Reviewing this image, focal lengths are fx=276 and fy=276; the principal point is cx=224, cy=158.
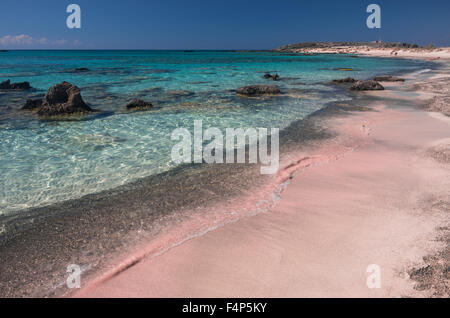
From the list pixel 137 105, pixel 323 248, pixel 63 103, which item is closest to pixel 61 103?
pixel 63 103

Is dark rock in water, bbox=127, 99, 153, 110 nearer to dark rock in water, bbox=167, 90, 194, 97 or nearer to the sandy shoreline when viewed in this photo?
dark rock in water, bbox=167, 90, 194, 97

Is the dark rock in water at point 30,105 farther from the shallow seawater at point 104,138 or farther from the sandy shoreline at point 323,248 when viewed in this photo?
the sandy shoreline at point 323,248

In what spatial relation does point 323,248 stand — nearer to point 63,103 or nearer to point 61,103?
point 63,103

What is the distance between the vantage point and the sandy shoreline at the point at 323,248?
341 cm

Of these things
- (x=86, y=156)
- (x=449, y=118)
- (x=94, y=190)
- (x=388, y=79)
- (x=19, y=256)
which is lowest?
(x=19, y=256)

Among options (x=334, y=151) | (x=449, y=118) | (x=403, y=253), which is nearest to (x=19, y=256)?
(x=403, y=253)

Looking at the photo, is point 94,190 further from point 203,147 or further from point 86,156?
point 203,147

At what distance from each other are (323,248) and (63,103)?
15.2 meters

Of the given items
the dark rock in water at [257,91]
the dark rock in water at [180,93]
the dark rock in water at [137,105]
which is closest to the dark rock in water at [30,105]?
the dark rock in water at [137,105]

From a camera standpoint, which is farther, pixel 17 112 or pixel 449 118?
pixel 17 112

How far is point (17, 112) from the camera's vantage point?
589 inches

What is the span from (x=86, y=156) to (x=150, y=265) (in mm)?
5713

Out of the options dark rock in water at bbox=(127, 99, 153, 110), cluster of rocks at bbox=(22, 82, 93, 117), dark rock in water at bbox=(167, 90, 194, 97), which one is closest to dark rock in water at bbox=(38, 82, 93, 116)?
cluster of rocks at bbox=(22, 82, 93, 117)

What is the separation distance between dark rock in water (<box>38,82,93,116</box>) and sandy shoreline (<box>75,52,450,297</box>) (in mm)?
12378
